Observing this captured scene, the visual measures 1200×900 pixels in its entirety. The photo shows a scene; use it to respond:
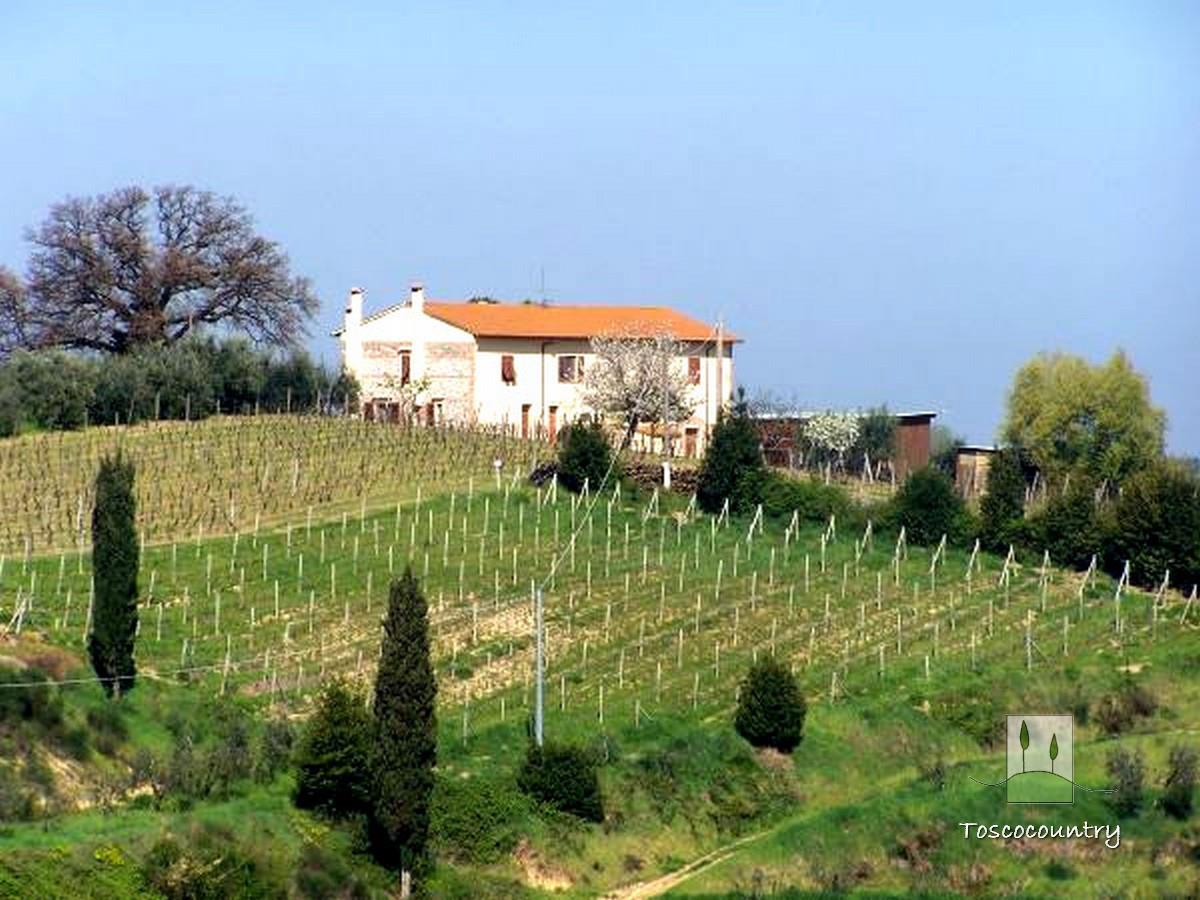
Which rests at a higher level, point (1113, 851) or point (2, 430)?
point (2, 430)

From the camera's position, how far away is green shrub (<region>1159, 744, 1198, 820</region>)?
1475 inches

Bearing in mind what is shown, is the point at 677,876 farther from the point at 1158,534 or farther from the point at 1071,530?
the point at 1071,530

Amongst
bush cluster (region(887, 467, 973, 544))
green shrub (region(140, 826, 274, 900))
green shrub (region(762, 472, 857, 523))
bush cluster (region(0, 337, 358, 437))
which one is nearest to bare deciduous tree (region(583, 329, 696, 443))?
bush cluster (region(0, 337, 358, 437))

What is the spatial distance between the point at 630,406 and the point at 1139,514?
20.1 meters

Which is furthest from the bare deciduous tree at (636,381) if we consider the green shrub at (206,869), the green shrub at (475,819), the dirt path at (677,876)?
the green shrub at (206,869)

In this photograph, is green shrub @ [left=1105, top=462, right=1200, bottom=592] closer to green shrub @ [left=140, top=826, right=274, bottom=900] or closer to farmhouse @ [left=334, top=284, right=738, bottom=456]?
farmhouse @ [left=334, top=284, right=738, bottom=456]

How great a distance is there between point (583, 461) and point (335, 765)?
22854 mm

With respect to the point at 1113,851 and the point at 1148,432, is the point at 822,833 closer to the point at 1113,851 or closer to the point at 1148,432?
the point at 1113,851

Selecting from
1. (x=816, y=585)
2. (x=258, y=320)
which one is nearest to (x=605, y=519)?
(x=816, y=585)

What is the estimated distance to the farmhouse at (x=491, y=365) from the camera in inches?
2768

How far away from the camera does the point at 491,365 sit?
71.0 meters

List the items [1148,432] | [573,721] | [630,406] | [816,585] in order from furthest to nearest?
[1148,432] → [630,406] → [816,585] → [573,721]

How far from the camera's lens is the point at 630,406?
228 feet

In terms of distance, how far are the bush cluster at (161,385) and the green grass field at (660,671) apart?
28.7ft
